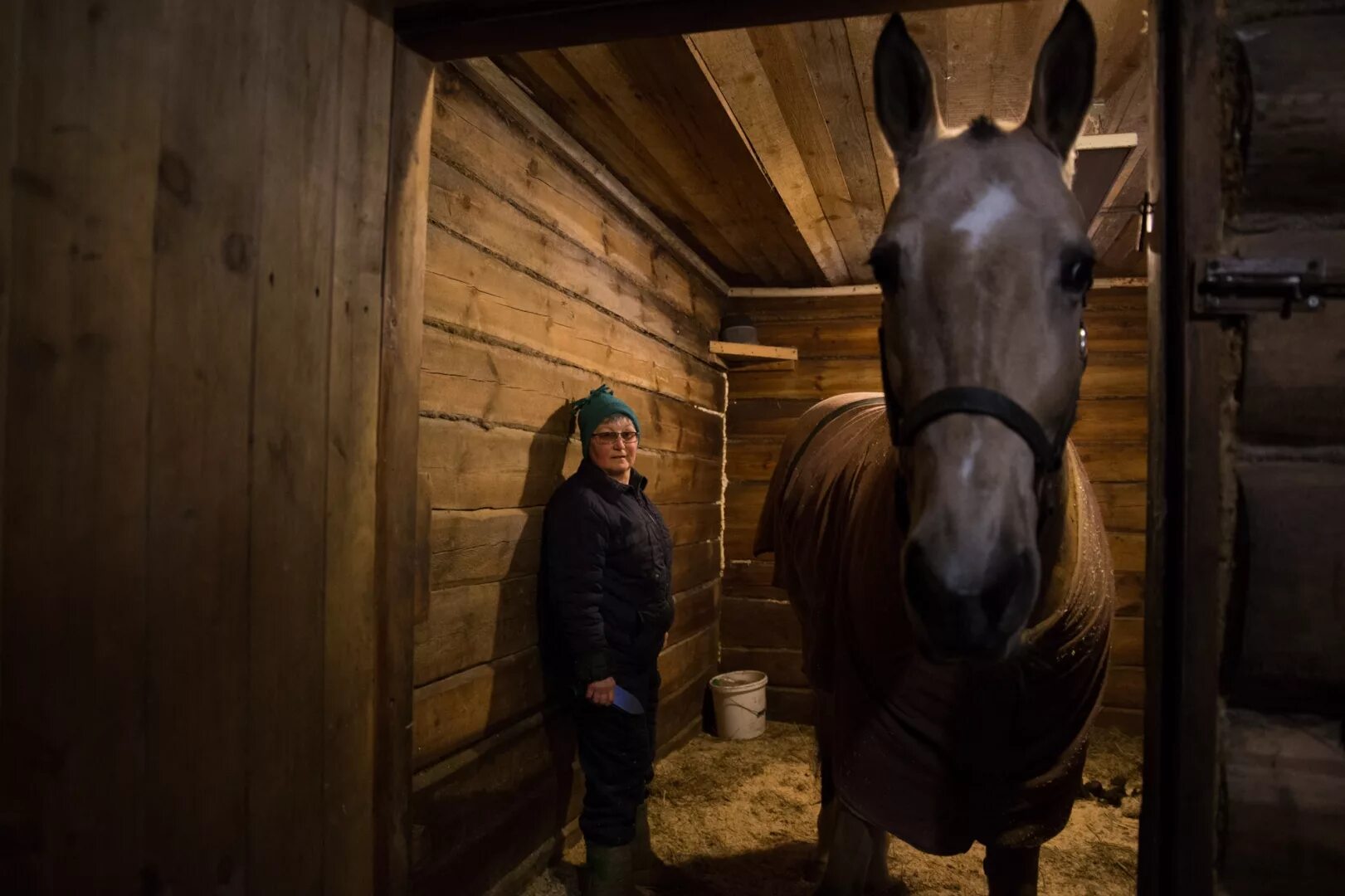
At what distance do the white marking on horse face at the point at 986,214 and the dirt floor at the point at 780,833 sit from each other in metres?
2.46

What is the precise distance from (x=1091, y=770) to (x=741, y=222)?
3383 millimetres

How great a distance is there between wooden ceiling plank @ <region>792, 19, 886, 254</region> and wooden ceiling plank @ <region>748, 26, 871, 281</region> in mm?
24

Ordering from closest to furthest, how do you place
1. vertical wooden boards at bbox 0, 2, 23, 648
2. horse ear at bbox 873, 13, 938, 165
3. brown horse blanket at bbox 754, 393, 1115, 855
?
vertical wooden boards at bbox 0, 2, 23, 648 < horse ear at bbox 873, 13, 938, 165 < brown horse blanket at bbox 754, 393, 1115, 855

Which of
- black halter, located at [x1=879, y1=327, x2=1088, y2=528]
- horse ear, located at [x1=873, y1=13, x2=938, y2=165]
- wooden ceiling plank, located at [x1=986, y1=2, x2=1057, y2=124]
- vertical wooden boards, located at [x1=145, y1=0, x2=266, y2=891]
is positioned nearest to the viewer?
vertical wooden boards, located at [x1=145, y1=0, x2=266, y2=891]

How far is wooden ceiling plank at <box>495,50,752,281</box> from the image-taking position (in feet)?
8.02

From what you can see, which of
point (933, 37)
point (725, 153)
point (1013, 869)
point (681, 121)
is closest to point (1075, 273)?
point (933, 37)

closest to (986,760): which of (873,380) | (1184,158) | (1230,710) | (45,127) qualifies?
(1230,710)

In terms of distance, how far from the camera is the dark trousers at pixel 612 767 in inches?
101

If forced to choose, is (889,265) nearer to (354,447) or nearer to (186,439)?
(354,447)

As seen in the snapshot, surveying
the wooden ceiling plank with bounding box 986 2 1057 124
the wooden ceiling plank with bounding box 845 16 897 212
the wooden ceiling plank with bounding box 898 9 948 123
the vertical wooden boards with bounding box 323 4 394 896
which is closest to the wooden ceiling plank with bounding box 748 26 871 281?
the wooden ceiling plank with bounding box 845 16 897 212

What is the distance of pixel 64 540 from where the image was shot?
0.89 m

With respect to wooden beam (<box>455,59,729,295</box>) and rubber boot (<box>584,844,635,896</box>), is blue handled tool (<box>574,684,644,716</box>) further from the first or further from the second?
wooden beam (<box>455,59,729,295</box>)

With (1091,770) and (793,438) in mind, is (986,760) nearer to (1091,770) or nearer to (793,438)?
(793,438)

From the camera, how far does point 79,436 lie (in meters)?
0.90
